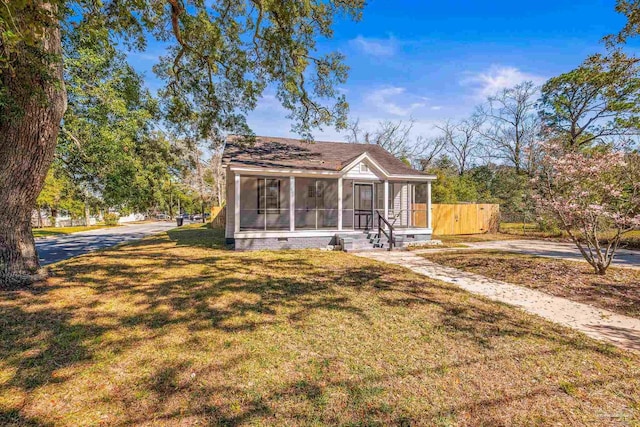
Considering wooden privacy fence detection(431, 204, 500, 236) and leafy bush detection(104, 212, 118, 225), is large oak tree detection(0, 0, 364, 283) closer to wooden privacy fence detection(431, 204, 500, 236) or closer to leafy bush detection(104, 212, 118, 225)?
wooden privacy fence detection(431, 204, 500, 236)

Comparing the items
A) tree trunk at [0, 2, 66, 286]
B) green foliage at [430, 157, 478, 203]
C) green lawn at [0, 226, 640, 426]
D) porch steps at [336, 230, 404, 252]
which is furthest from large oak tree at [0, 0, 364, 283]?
green foliage at [430, 157, 478, 203]

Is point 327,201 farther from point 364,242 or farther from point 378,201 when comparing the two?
point 364,242

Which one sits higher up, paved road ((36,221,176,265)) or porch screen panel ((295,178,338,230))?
porch screen panel ((295,178,338,230))

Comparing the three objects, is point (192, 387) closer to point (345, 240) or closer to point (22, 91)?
point (22, 91)

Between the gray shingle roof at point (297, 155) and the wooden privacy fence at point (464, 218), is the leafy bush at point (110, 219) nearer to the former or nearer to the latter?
the gray shingle roof at point (297, 155)

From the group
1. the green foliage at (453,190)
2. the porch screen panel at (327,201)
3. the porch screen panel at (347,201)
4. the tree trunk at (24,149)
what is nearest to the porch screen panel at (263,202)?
the porch screen panel at (327,201)

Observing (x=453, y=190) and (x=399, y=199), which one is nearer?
(x=399, y=199)

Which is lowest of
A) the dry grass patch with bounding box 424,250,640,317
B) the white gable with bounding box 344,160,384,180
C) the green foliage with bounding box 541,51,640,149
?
the dry grass patch with bounding box 424,250,640,317

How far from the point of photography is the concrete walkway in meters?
4.15

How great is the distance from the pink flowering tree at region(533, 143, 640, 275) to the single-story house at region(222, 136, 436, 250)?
5966 millimetres

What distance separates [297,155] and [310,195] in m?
2.05

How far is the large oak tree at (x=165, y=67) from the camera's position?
17.6 feet

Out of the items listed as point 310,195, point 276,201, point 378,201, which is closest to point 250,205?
point 276,201

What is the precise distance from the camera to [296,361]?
3295 mm
